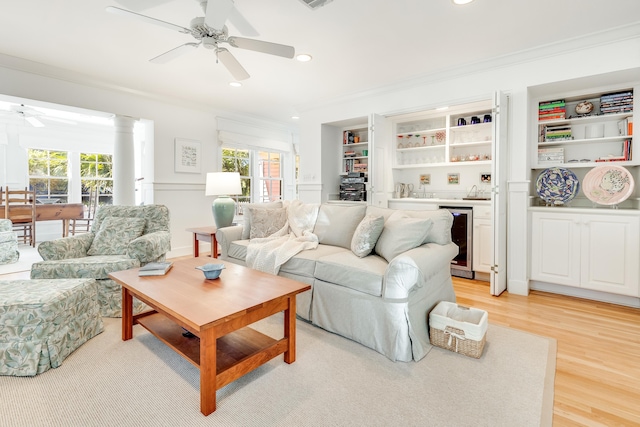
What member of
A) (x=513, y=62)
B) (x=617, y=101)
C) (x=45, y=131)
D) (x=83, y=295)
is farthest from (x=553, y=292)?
(x=45, y=131)

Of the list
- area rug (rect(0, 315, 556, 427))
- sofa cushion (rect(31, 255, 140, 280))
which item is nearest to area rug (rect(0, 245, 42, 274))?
sofa cushion (rect(31, 255, 140, 280))

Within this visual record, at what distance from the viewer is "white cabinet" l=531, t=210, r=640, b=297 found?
112 inches

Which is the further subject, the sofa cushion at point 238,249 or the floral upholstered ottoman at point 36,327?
the sofa cushion at point 238,249

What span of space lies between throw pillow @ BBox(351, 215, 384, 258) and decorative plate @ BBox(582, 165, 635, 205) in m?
2.21

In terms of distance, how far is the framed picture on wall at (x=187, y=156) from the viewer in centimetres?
503

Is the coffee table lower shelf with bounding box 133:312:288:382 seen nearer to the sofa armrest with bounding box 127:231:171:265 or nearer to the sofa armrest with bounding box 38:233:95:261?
the sofa armrest with bounding box 127:231:171:265

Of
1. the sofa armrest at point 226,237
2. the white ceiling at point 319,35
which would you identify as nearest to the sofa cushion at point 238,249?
the sofa armrest at point 226,237

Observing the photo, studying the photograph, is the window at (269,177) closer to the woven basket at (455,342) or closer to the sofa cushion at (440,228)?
the sofa cushion at (440,228)

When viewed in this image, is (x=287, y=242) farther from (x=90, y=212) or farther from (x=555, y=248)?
(x=90, y=212)

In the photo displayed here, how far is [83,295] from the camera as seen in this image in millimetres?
2121

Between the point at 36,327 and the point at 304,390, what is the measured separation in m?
1.54

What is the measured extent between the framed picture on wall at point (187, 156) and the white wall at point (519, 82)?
294 cm

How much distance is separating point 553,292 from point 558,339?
1261 millimetres

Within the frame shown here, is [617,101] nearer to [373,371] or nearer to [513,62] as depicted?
[513,62]
